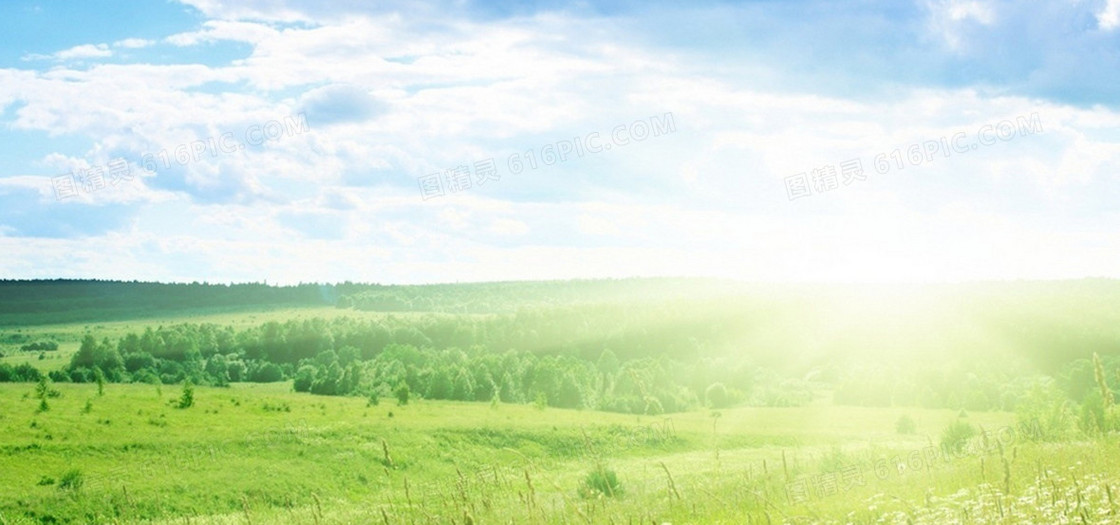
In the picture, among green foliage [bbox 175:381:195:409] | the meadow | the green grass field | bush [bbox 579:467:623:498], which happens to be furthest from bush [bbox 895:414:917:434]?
bush [bbox 579:467:623:498]

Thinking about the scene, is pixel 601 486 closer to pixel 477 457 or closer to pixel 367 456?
pixel 367 456

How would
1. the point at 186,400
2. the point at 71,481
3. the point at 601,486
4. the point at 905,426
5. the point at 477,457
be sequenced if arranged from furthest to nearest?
the point at 905,426, the point at 186,400, the point at 477,457, the point at 71,481, the point at 601,486

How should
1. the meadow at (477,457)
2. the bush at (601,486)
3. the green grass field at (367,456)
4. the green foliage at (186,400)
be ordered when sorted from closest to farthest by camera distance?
the bush at (601,486) → the meadow at (477,457) → the green grass field at (367,456) → the green foliage at (186,400)

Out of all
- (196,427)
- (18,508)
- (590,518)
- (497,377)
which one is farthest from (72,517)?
(497,377)

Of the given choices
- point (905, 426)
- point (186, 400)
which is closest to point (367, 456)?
point (186, 400)

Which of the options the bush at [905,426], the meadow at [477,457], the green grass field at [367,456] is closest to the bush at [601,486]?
the meadow at [477,457]

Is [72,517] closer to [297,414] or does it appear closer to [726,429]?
[297,414]

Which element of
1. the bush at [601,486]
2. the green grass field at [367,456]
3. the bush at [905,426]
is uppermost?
the bush at [601,486]

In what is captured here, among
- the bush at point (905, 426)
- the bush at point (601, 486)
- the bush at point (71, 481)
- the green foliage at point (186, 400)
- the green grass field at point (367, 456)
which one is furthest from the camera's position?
the bush at point (905, 426)

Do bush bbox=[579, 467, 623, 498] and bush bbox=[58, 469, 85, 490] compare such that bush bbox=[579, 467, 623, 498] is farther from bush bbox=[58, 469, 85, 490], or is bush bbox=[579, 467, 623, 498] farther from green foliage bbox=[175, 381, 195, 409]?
green foliage bbox=[175, 381, 195, 409]

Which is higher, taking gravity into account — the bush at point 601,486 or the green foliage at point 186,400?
the bush at point 601,486

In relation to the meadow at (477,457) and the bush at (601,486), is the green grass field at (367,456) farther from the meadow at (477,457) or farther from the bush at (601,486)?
the bush at (601,486)

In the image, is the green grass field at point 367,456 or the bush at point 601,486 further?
the green grass field at point 367,456

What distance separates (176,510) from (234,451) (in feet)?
71.3
